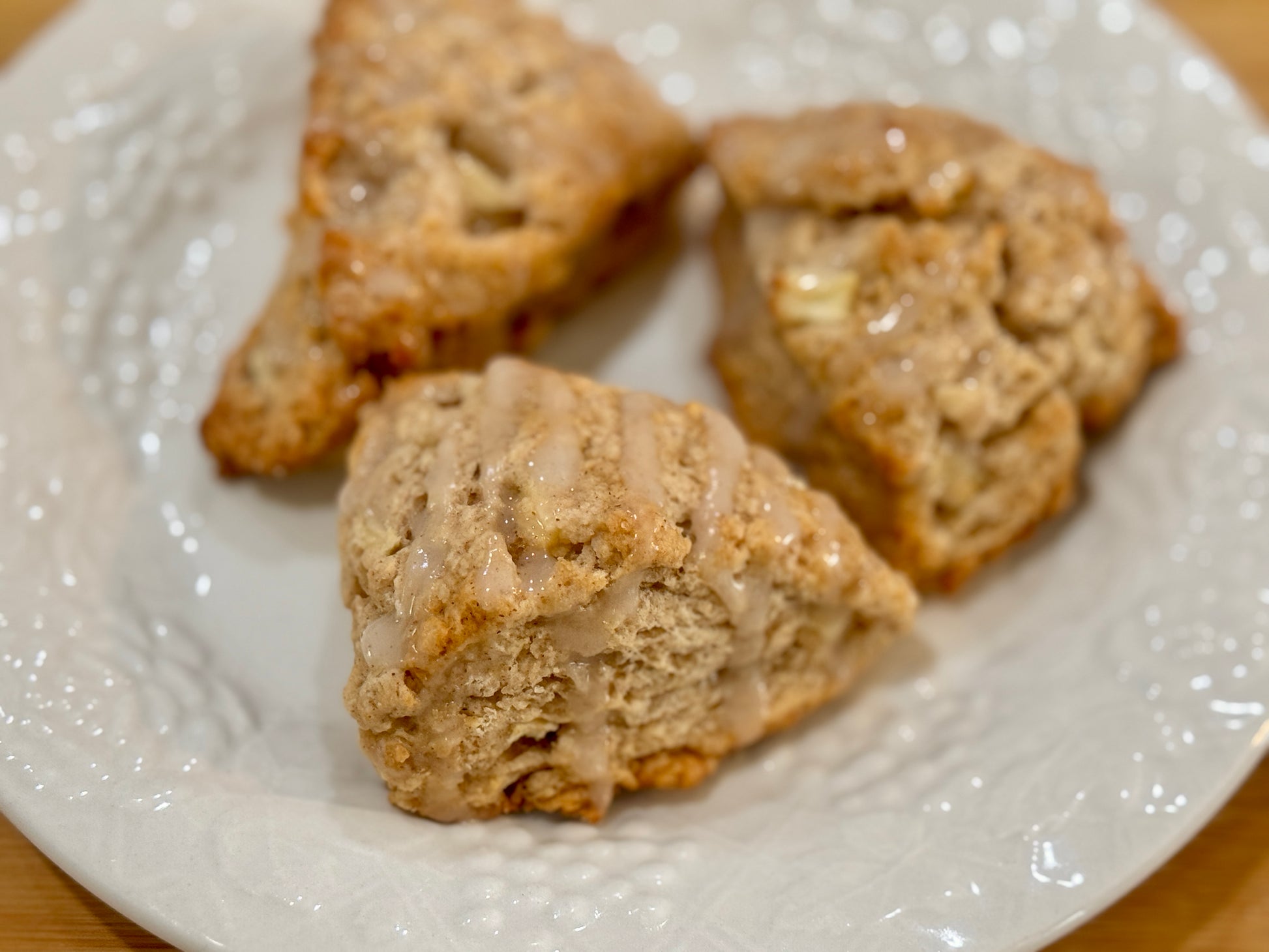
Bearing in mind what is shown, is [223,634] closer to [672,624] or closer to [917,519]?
[672,624]

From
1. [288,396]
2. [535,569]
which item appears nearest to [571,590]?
[535,569]

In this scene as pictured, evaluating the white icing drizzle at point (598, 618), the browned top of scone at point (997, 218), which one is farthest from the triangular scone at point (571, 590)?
the browned top of scone at point (997, 218)

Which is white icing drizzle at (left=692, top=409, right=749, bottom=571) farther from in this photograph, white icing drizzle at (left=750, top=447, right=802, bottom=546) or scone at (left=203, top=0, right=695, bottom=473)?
scone at (left=203, top=0, right=695, bottom=473)

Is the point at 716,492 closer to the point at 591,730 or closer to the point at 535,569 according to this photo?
the point at 535,569

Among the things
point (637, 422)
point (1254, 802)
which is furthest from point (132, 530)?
point (1254, 802)

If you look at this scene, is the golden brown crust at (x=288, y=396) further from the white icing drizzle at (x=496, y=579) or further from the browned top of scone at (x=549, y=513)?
the white icing drizzle at (x=496, y=579)
